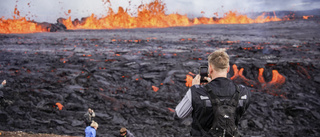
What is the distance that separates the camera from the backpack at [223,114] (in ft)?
4.73

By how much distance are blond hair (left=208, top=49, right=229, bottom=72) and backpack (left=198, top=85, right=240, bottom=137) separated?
15 cm

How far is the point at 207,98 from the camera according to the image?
1.44 meters

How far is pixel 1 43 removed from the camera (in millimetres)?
12508

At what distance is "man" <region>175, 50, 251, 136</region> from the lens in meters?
1.43

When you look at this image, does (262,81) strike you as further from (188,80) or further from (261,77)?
(188,80)

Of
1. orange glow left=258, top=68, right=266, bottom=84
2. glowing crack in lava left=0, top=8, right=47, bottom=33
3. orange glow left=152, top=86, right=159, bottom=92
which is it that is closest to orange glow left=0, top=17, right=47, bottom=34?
glowing crack in lava left=0, top=8, right=47, bottom=33

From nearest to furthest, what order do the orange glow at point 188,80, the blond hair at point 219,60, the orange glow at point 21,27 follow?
1. the blond hair at point 219,60
2. the orange glow at point 188,80
3. the orange glow at point 21,27

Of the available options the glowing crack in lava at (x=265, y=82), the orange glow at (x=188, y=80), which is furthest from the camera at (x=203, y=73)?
the glowing crack in lava at (x=265, y=82)

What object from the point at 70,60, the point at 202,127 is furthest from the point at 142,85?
the point at 202,127

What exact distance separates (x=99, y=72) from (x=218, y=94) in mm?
6891

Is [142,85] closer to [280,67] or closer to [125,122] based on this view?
[125,122]

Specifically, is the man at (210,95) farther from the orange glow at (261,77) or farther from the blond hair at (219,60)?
the orange glow at (261,77)

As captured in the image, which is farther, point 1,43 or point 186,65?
point 1,43

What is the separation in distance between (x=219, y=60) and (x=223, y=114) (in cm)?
37
